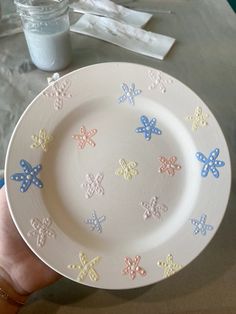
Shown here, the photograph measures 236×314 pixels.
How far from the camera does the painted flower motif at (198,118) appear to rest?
0.43 metres

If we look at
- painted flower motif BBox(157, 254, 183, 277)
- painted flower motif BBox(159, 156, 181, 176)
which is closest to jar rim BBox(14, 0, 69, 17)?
painted flower motif BBox(159, 156, 181, 176)

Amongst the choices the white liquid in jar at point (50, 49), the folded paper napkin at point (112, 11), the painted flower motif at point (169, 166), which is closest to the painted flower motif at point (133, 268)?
the painted flower motif at point (169, 166)

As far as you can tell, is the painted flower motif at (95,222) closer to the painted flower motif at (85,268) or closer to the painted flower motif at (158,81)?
the painted flower motif at (85,268)

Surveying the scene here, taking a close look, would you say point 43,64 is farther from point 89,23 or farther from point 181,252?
point 181,252

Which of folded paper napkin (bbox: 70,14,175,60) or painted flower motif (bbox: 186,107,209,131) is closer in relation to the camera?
painted flower motif (bbox: 186,107,209,131)

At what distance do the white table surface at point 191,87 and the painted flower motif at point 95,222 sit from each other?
0.09 m

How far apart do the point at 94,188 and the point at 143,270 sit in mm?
106

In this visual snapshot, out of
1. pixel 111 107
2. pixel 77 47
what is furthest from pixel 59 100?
pixel 77 47

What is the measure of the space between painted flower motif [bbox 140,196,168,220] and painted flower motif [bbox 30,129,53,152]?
0.13 metres

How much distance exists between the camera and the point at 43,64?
65cm

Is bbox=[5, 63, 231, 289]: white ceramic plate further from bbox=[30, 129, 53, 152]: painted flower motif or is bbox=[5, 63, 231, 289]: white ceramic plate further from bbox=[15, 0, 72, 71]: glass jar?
bbox=[15, 0, 72, 71]: glass jar

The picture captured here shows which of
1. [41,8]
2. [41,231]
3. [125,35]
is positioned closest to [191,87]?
[125,35]

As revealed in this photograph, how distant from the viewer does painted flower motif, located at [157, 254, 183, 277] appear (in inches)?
15.2

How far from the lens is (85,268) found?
0.38m
